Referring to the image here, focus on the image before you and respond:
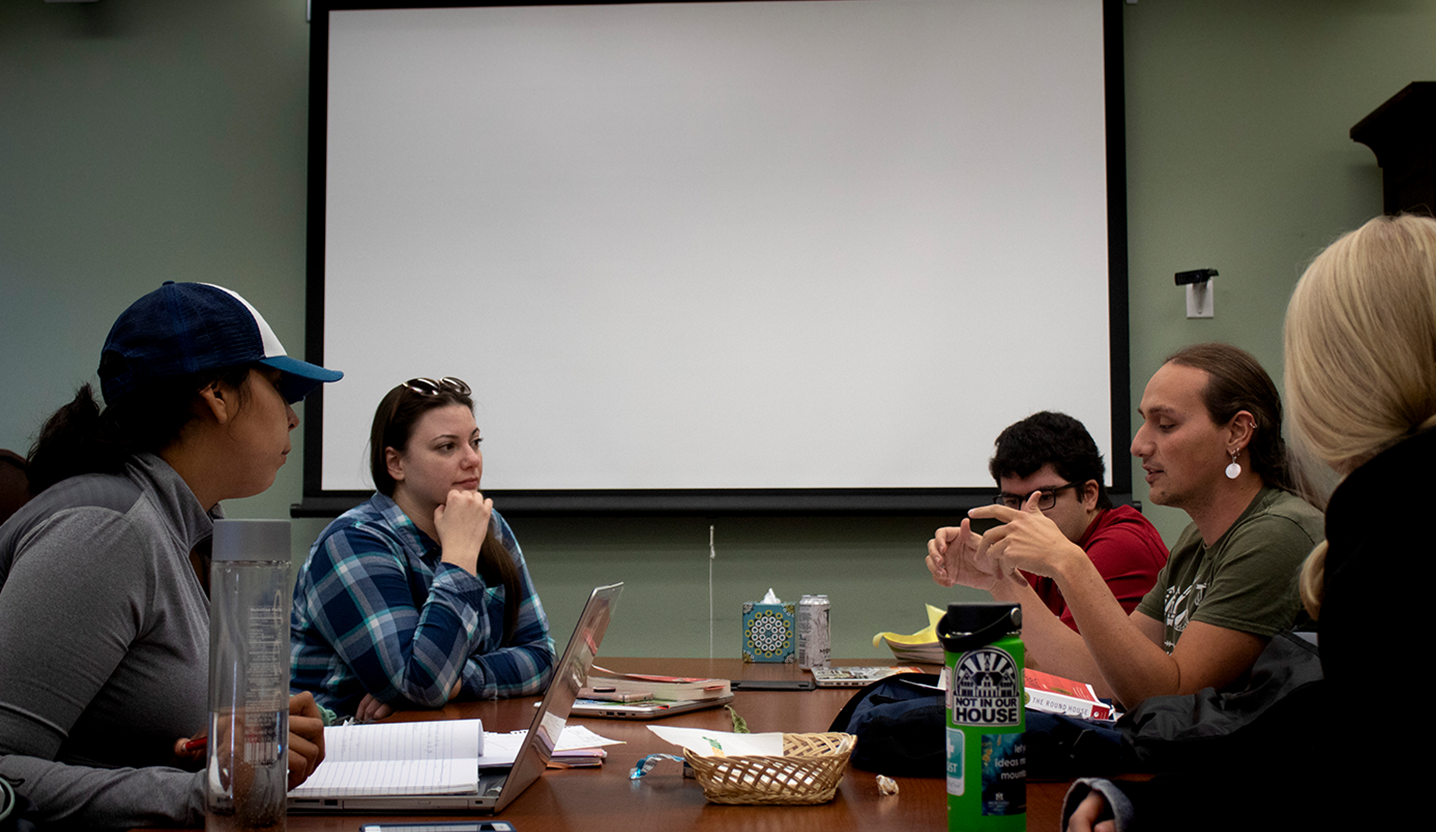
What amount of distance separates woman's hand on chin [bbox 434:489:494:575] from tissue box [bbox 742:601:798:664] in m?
0.71

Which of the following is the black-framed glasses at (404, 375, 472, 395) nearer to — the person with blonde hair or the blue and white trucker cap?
the blue and white trucker cap

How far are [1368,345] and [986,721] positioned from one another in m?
0.47

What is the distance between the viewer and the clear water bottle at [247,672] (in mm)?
867

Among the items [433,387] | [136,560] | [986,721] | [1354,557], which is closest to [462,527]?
[433,387]

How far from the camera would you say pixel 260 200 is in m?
3.60

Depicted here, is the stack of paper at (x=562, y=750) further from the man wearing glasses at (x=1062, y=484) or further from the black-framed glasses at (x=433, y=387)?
the man wearing glasses at (x=1062, y=484)

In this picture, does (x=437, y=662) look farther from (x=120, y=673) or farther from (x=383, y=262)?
(x=383, y=262)

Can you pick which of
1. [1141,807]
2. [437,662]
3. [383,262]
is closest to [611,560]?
[383,262]

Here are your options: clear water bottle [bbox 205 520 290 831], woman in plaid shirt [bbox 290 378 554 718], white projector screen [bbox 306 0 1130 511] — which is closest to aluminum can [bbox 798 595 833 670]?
woman in plaid shirt [bbox 290 378 554 718]

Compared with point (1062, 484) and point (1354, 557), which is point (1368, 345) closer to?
point (1354, 557)

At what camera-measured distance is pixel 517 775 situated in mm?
1033

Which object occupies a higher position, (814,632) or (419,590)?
(419,590)

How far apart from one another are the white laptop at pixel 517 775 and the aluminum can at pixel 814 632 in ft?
3.69

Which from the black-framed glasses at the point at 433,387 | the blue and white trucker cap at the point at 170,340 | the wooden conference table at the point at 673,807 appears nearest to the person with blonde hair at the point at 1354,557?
the wooden conference table at the point at 673,807
